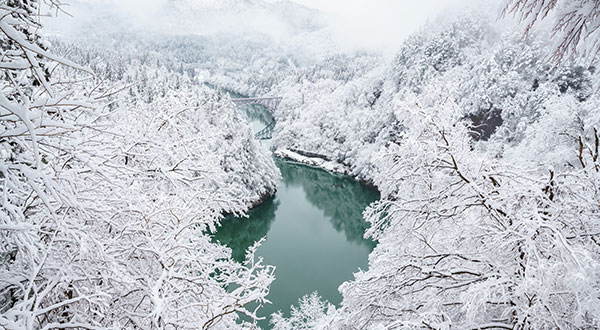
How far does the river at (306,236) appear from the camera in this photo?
22.3m

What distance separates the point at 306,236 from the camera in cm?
3025

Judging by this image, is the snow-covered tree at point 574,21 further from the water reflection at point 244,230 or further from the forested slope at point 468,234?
the water reflection at point 244,230

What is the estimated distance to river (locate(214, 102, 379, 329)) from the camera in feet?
73.1

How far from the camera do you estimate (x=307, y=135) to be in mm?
63562

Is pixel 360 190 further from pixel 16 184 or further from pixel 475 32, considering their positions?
pixel 16 184

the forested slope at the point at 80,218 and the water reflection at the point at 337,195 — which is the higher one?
the forested slope at the point at 80,218

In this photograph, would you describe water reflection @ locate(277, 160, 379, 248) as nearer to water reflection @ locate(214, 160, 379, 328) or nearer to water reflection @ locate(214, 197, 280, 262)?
water reflection @ locate(214, 160, 379, 328)

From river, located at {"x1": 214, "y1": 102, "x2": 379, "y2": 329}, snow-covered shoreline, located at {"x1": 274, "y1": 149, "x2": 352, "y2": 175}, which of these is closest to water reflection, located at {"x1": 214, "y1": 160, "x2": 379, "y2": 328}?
river, located at {"x1": 214, "y1": 102, "x2": 379, "y2": 329}

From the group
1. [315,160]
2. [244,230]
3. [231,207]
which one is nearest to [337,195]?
[244,230]

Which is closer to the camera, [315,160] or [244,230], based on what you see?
[244,230]

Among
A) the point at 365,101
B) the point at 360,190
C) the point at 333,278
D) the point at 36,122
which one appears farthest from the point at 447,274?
the point at 365,101

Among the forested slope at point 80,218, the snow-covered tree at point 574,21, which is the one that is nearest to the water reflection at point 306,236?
the forested slope at point 80,218

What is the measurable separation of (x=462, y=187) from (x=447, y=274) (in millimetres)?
954

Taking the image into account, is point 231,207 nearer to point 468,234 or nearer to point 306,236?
point 468,234
